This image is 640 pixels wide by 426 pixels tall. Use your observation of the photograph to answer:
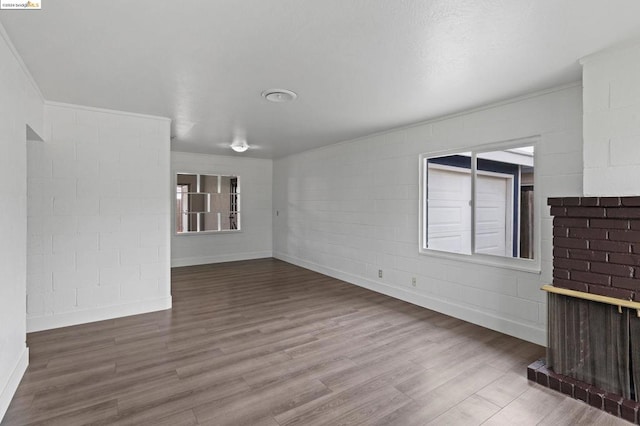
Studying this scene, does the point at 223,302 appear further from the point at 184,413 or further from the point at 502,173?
the point at 502,173

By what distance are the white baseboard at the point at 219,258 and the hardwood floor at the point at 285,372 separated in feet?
9.53

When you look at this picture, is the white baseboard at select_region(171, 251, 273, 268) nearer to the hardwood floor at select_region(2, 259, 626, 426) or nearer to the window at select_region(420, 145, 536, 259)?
the hardwood floor at select_region(2, 259, 626, 426)

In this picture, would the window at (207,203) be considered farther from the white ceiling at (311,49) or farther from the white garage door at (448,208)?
the white garage door at (448,208)

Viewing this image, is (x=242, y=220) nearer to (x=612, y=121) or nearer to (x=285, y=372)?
(x=285, y=372)

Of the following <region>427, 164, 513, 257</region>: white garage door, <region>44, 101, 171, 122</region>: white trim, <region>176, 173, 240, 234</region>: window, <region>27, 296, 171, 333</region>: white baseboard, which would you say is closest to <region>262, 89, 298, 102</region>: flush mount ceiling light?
<region>44, 101, 171, 122</region>: white trim

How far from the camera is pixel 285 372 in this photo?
270 centimetres

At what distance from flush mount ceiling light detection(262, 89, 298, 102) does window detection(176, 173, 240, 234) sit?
445 cm

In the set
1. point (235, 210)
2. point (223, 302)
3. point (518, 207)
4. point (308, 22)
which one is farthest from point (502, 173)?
point (235, 210)

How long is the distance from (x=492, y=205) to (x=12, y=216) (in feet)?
15.3

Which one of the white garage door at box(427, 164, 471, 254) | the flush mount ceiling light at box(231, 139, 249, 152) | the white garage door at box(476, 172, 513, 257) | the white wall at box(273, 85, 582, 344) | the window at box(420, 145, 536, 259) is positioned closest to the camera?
the white wall at box(273, 85, 582, 344)

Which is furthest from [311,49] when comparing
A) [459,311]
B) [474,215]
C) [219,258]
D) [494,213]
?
[219,258]

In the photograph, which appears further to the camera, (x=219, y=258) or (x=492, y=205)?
(x=219, y=258)

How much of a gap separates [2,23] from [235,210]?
19.4ft

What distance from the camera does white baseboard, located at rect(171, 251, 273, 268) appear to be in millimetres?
7057
